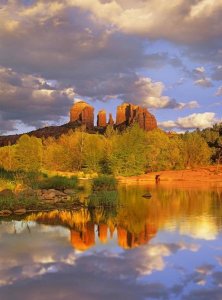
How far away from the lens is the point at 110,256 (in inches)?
411

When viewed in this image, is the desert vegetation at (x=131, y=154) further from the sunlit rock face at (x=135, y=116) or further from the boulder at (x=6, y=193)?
the sunlit rock face at (x=135, y=116)

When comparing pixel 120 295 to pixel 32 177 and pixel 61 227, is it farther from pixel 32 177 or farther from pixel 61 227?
pixel 32 177

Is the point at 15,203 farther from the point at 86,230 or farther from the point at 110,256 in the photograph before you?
the point at 110,256

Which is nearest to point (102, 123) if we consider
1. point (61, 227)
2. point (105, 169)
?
point (105, 169)

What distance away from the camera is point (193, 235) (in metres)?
13.2

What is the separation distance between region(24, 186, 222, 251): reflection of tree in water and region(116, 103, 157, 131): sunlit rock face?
141 m

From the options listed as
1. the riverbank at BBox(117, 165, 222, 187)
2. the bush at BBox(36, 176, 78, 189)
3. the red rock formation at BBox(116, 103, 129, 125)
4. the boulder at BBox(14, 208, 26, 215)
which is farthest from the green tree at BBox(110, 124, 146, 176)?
the red rock formation at BBox(116, 103, 129, 125)

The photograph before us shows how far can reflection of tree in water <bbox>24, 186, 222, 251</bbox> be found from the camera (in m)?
13.0

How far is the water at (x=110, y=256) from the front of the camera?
25.2 ft

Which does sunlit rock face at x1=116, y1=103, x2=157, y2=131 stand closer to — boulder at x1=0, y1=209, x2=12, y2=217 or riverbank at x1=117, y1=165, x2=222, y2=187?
riverbank at x1=117, y1=165, x2=222, y2=187

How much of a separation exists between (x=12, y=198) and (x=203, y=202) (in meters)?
11.1

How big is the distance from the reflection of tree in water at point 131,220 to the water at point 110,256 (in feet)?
0.11

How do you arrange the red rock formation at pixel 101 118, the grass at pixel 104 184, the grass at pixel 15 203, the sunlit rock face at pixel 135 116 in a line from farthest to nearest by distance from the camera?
the red rock formation at pixel 101 118 < the sunlit rock face at pixel 135 116 < the grass at pixel 104 184 < the grass at pixel 15 203

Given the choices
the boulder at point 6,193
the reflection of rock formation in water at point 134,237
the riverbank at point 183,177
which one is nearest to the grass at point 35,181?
the boulder at point 6,193
